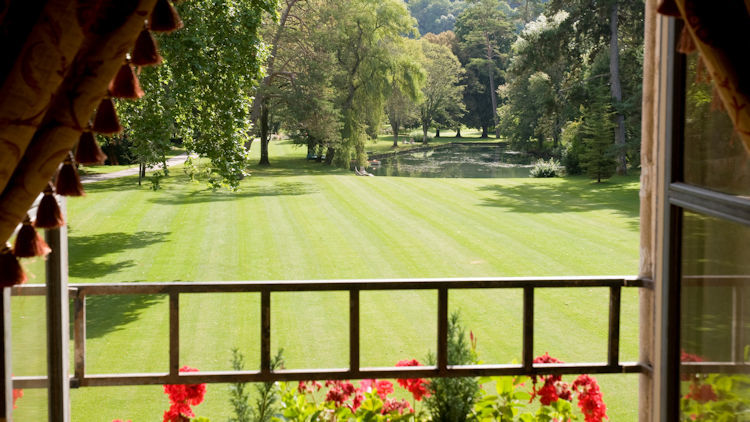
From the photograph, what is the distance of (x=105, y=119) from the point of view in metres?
1.14

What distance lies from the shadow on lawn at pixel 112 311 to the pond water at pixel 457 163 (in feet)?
54.7

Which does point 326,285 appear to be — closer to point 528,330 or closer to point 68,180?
point 528,330

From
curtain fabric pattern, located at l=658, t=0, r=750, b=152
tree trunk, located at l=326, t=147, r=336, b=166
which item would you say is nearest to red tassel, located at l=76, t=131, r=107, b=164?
curtain fabric pattern, located at l=658, t=0, r=750, b=152

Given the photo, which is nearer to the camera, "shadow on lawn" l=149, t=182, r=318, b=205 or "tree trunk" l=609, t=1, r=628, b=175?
"shadow on lawn" l=149, t=182, r=318, b=205

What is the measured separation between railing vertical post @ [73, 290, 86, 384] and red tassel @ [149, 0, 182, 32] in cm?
199

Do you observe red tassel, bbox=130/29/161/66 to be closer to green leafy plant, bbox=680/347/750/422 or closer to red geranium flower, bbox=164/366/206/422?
green leafy plant, bbox=680/347/750/422

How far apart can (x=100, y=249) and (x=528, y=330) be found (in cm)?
1007

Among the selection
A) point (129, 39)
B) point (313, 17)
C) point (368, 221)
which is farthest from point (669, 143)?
point (313, 17)

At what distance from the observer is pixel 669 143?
2.38 metres

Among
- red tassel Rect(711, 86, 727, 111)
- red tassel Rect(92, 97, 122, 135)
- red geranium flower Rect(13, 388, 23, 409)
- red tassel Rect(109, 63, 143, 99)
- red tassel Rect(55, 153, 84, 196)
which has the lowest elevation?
red geranium flower Rect(13, 388, 23, 409)

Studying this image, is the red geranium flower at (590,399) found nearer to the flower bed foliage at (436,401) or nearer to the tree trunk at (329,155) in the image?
the flower bed foliage at (436,401)

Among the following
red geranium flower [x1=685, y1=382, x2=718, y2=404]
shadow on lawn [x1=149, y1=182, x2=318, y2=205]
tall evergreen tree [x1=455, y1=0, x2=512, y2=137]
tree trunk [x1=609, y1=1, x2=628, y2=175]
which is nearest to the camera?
red geranium flower [x1=685, y1=382, x2=718, y2=404]

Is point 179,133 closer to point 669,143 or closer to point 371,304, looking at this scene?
point 371,304

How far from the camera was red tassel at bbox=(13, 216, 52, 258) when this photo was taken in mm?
1109
